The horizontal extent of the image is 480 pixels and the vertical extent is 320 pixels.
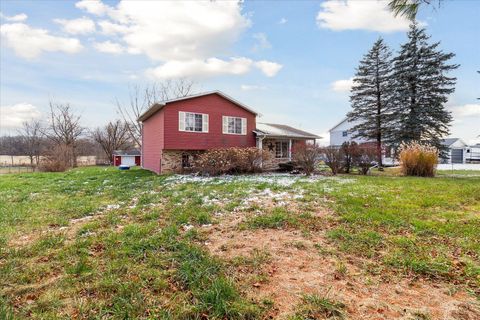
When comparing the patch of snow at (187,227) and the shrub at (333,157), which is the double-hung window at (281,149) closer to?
the shrub at (333,157)

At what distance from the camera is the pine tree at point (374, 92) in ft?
68.3

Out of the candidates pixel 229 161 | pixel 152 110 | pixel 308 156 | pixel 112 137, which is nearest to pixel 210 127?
pixel 229 161

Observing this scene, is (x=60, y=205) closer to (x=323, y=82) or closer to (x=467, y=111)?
(x=323, y=82)

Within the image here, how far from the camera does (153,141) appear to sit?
16031mm

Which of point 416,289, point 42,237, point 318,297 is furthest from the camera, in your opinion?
point 42,237

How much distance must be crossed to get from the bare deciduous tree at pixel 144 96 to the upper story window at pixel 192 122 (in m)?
17.7

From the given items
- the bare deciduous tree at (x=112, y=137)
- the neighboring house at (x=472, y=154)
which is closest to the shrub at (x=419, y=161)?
the neighboring house at (x=472, y=154)

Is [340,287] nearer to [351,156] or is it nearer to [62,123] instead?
[351,156]

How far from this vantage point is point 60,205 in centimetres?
642

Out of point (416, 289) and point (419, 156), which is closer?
point (416, 289)

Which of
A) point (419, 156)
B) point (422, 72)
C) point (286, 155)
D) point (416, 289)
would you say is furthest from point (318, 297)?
point (422, 72)

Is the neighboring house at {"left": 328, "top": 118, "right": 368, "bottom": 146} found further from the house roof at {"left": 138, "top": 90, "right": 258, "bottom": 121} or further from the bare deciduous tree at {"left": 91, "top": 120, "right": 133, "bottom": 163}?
the bare deciduous tree at {"left": 91, "top": 120, "right": 133, "bottom": 163}

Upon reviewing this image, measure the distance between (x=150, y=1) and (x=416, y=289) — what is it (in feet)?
22.0

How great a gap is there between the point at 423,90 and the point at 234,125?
14161mm
